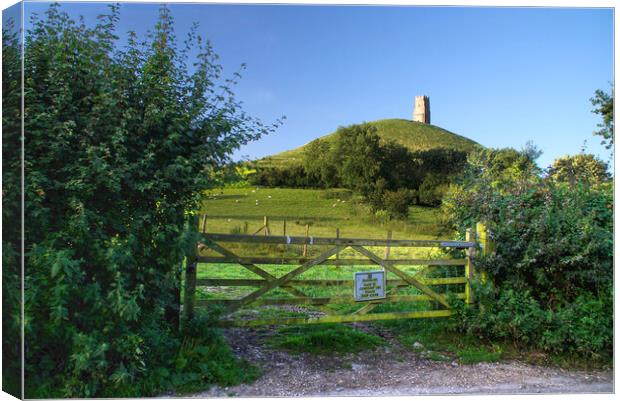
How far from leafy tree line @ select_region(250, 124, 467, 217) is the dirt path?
4130 millimetres

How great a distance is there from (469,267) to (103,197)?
3.96 m

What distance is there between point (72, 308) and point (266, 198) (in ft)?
17.2

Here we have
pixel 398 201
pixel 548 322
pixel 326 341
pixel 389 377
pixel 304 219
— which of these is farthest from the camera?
pixel 304 219

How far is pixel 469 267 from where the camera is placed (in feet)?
21.2

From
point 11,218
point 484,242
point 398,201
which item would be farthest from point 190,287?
point 398,201

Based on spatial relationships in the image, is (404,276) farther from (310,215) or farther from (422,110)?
(422,110)

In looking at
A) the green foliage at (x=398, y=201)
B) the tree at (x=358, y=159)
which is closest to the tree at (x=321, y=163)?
the tree at (x=358, y=159)

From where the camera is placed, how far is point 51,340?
4375 mm

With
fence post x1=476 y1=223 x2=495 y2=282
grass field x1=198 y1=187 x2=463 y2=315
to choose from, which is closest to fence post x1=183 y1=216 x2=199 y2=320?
fence post x1=476 y1=223 x2=495 y2=282

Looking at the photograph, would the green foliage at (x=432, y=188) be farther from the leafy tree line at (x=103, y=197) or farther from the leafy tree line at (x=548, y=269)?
the leafy tree line at (x=103, y=197)

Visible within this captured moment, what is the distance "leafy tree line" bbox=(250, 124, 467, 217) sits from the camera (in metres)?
9.82

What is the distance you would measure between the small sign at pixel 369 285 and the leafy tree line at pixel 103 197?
1.87m

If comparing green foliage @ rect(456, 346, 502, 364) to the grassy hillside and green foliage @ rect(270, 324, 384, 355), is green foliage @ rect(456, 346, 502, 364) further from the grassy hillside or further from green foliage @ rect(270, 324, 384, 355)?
the grassy hillside

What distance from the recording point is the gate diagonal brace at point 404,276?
606 centimetres
